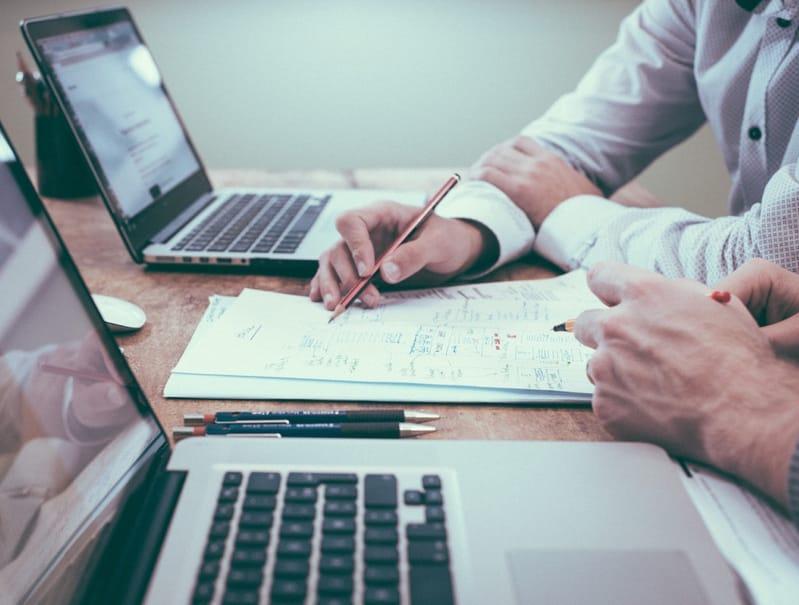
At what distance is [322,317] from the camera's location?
70cm

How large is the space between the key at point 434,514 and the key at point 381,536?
0.02 meters

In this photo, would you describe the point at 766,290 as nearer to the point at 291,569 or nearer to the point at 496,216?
the point at 496,216

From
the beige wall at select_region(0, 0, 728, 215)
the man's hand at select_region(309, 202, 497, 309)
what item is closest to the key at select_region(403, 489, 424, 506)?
the man's hand at select_region(309, 202, 497, 309)

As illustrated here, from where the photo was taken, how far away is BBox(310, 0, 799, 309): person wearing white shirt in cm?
74

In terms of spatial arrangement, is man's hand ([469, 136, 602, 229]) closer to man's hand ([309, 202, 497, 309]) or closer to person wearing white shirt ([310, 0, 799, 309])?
person wearing white shirt ([310, 0, 799, 309])

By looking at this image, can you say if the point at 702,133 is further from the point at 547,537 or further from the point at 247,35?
the point at 547,537

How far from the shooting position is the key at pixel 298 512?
0.39 m

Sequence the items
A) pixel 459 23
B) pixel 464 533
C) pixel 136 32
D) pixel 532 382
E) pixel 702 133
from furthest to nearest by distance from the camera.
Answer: pixel 702 133
pixel 459 23
pixel 136 32
pixel 532 382
pixel 464 533

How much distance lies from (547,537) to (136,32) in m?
1.03

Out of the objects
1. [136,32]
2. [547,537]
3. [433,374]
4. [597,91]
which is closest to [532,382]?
[433,374]

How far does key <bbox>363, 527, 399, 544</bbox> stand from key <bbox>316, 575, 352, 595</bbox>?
0.03 metres

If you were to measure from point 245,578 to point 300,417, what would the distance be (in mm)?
180

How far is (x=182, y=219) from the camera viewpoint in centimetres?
96

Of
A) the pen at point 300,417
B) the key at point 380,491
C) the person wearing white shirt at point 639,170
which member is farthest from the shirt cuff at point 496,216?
the key at point 380,491
